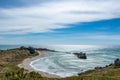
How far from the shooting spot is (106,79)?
43.9 m

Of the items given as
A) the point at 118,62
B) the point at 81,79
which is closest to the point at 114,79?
the point at 81,79

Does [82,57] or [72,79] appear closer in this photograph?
[72,79]

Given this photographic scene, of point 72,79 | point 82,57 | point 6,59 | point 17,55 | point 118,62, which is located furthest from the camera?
point 82,57

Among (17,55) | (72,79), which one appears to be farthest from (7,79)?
(17,55)

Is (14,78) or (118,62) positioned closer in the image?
(14,78)

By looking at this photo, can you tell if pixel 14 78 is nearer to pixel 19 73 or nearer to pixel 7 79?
pixel 7 79

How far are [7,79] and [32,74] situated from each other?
10076 millimetres

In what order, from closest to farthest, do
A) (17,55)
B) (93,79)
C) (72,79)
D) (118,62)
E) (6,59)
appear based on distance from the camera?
(93,79), (72,79), (118,62), (6,59), (17,55)

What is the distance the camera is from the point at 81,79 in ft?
146

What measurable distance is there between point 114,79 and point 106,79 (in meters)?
2.38

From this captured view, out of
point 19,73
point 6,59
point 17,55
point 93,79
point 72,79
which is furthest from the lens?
point 17,55

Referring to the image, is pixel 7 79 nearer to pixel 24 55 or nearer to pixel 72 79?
pixel 72 79

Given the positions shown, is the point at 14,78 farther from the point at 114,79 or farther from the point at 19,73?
the point at 114,79

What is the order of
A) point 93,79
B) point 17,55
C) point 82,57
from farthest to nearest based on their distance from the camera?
point 82,57
point 17,55
point 93,79
